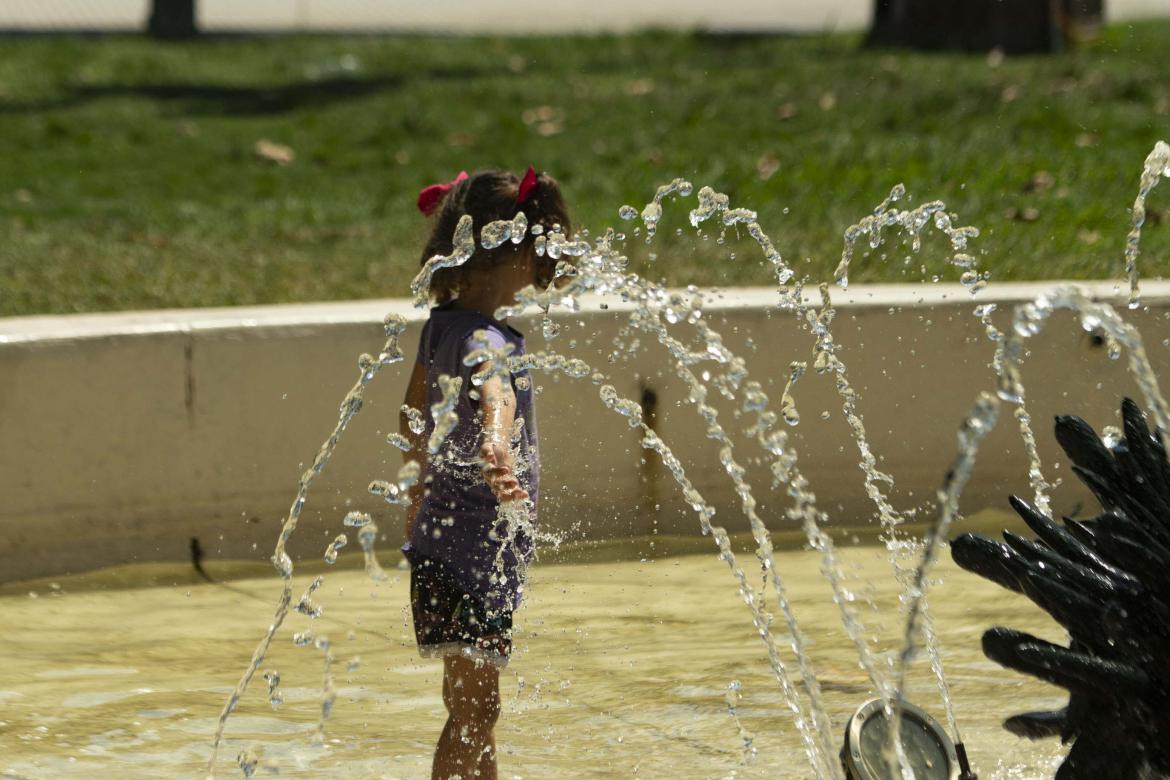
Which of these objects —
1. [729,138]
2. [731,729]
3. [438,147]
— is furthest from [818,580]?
[438,147]

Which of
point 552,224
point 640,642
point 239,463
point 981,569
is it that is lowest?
point 640,642

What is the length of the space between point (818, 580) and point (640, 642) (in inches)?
24.6

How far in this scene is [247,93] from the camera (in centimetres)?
1023

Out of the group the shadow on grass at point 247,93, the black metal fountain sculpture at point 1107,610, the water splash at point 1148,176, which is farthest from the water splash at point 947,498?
the shadow on grass at point 247,93

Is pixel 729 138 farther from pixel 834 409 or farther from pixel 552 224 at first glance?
pixel 552 224

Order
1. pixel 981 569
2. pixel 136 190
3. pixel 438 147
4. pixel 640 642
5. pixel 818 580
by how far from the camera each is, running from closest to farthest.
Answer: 1. pixel 981 569
2. pixel 640 642
3. pixel 818 580
4. pixel 136 190
5. pixel 438 147

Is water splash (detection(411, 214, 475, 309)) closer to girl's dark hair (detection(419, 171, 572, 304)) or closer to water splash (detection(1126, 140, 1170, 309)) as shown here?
girl's dark hair (detection(419, 171, 572, 304))

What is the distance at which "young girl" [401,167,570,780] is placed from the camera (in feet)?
10.2

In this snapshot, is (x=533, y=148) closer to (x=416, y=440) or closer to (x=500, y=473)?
(x=416, y=440)

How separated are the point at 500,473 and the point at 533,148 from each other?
5.66m

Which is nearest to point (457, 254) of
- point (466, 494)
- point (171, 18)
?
point (466, 494)

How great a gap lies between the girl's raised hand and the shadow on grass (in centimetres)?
708

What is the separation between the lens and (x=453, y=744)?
10.4 feet

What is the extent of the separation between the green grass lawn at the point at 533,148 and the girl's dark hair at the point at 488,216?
252 cm
